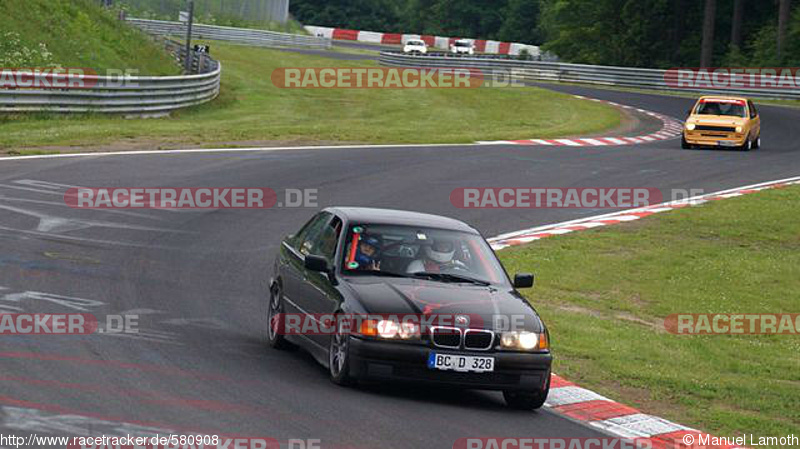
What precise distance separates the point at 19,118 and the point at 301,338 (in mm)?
21510

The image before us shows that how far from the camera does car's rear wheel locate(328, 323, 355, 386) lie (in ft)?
32.5

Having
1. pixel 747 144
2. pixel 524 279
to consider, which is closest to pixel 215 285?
pixel 524 279

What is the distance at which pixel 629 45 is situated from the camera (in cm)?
8119

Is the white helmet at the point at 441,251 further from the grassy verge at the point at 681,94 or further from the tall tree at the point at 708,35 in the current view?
the tall tree at the point at 708,35

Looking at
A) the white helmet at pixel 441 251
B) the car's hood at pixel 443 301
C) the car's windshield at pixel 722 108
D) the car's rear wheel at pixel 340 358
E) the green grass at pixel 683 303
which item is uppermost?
the car's windshield at pixel 722 108

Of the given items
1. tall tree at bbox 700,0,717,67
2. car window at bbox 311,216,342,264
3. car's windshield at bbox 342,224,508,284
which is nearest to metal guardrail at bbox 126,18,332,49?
tall tree at bbox 700,0,717,67

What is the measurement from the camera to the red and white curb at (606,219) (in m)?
20.2

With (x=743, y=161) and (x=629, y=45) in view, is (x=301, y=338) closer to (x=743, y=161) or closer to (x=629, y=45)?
(x=743, y=161)

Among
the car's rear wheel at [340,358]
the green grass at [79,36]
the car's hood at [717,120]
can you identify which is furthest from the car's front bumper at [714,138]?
the car's rear wheel at [340,358]

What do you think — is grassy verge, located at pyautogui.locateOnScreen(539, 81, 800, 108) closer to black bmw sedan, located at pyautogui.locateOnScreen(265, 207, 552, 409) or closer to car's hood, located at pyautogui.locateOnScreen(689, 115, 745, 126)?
car's hood, located at pyautogui.locateOnScreen(689, 115, 745, 126)

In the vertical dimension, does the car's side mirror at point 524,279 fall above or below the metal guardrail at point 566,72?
below

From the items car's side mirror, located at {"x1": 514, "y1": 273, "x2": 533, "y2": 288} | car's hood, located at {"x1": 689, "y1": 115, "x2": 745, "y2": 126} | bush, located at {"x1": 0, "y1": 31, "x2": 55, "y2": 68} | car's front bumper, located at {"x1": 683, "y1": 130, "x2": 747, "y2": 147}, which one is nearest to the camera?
car's side mirror, located at {"x1": 514, "y1": 273, "x2": 533, "y2": 288}

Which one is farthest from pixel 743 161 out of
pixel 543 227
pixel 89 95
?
pixel 89 95

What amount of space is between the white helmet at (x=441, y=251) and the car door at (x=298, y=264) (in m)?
1.11
